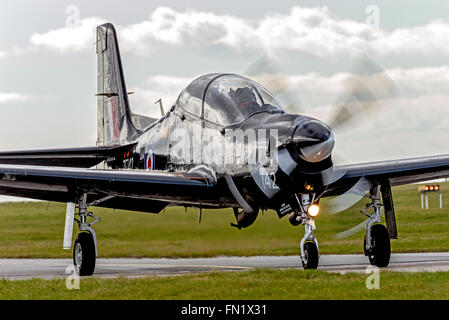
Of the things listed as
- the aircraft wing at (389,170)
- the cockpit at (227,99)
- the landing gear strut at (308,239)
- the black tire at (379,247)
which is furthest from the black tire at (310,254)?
the cockpit at (227,99)

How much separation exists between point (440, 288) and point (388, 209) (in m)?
5.76

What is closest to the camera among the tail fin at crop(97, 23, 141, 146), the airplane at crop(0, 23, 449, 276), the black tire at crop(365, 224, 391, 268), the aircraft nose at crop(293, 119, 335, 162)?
the aircraft nose at crop(293, 119, 335, 162)

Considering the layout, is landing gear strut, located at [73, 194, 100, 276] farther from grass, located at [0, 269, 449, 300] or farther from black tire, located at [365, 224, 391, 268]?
black tire, located at [365, 224, 391, 268]

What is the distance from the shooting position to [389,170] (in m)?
14.9

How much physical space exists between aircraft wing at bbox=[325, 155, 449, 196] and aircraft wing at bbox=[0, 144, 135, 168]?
6.15 m

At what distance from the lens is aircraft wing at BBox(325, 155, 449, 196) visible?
14.5 metres

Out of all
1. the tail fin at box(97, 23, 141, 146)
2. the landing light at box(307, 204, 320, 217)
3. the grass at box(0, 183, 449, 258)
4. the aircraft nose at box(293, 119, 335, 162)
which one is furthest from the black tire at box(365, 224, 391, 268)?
the tail fin at box(97, 23, 141, 146)

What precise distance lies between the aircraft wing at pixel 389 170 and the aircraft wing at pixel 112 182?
2774mm

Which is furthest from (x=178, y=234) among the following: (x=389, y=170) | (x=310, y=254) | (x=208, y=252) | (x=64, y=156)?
(x=389, y=170)

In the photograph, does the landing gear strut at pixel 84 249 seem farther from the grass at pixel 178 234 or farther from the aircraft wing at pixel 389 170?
the aircraft wing at pixel 389 170

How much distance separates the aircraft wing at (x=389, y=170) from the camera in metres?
14.5

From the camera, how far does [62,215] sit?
26.7 metres

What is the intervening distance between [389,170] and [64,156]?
8.29 m

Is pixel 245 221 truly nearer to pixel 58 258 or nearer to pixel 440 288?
pixel 440 288
